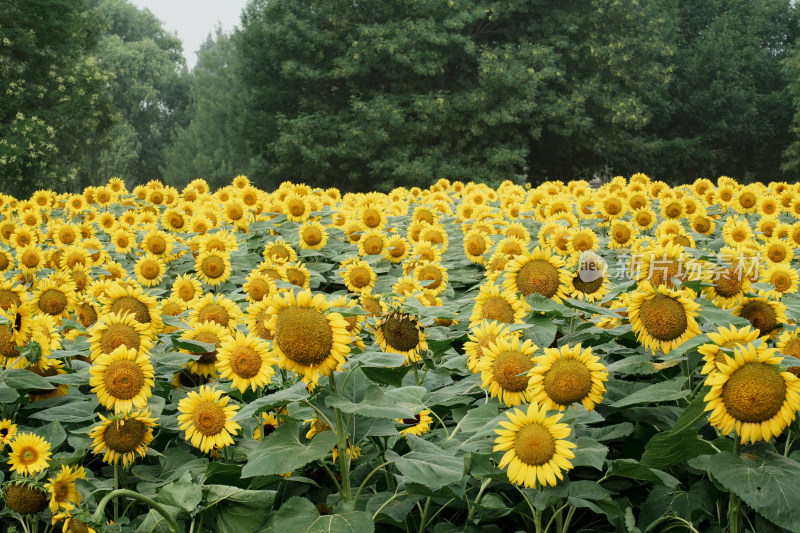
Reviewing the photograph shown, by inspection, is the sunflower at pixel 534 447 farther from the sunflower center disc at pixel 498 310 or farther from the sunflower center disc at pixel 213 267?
the sunflower center disc at pixel 213 267

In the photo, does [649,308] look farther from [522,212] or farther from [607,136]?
[607,136]

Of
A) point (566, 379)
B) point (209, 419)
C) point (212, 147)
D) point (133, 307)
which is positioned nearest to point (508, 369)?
point (566, 379)

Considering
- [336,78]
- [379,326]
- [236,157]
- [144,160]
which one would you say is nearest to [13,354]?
[379,326]

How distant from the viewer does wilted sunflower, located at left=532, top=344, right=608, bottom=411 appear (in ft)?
6.82

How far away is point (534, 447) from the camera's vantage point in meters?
1.92

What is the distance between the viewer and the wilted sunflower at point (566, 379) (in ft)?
6.82

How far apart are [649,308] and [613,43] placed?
1027 inches

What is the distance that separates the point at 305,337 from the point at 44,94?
25598 mm

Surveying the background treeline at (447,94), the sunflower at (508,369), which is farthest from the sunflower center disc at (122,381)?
the background treeline at (447,94)

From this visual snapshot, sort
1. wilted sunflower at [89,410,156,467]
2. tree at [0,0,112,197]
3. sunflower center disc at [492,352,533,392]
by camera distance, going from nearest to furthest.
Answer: sunflower center disc at [492,352,533,392] < wilted sunflower at [89,410,156,467] < tree at [0,0,112,197]

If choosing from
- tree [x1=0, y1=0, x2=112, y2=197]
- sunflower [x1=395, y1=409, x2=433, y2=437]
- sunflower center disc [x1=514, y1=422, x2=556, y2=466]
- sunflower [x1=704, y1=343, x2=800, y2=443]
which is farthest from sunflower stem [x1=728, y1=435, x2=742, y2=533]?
tree [x1=0, y1=0, x2=112, y2=197]

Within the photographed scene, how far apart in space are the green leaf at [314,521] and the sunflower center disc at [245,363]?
512 mm

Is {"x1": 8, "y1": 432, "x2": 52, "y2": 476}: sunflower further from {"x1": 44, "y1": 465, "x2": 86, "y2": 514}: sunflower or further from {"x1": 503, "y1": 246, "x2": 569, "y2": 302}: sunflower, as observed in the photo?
{"x1": 503, "y1": 246, "x2": 569, "y2": 302}: sunflower

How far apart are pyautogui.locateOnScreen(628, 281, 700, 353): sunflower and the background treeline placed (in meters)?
21.4
